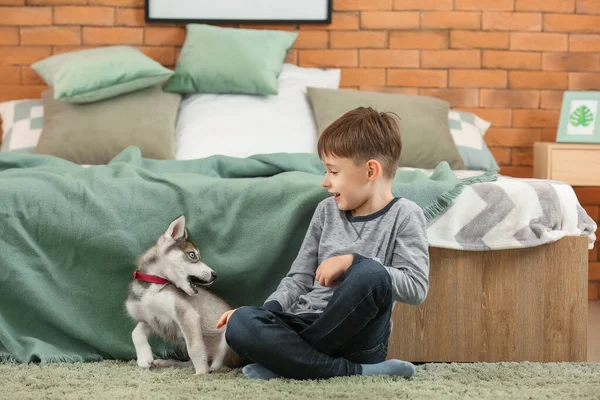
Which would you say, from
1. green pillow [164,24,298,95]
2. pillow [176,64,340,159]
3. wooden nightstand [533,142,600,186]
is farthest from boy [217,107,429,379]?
wooden nightstand [533,142,600,186]

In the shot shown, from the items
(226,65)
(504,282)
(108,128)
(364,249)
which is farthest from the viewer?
(226,65)

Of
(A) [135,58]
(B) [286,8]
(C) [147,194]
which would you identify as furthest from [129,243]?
(B) [286,8]

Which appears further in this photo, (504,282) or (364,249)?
(504,282)

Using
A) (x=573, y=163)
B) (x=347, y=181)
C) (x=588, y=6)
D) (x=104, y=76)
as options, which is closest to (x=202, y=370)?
(x=347, y=181)

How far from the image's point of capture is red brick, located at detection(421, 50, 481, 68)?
3.67m

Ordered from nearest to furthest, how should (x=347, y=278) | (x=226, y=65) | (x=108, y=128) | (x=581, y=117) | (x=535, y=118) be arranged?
(x=347, y=278), (x=108, y=128), (x=226, y=65), (x=581, y=117), (x=535, y=118)

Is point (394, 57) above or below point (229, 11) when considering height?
below

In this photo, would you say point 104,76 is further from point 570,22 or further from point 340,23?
point 570,22

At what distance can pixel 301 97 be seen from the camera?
3.32 m

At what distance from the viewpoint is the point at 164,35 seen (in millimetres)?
3648

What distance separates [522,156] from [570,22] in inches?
24.8

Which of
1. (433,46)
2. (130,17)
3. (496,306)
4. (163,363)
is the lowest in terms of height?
(163,363)

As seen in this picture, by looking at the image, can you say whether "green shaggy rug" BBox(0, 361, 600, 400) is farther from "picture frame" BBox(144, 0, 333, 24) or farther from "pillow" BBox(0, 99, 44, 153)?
"picture frame" BBox(144, 0, 333, 24)

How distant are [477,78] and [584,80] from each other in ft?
1.58
